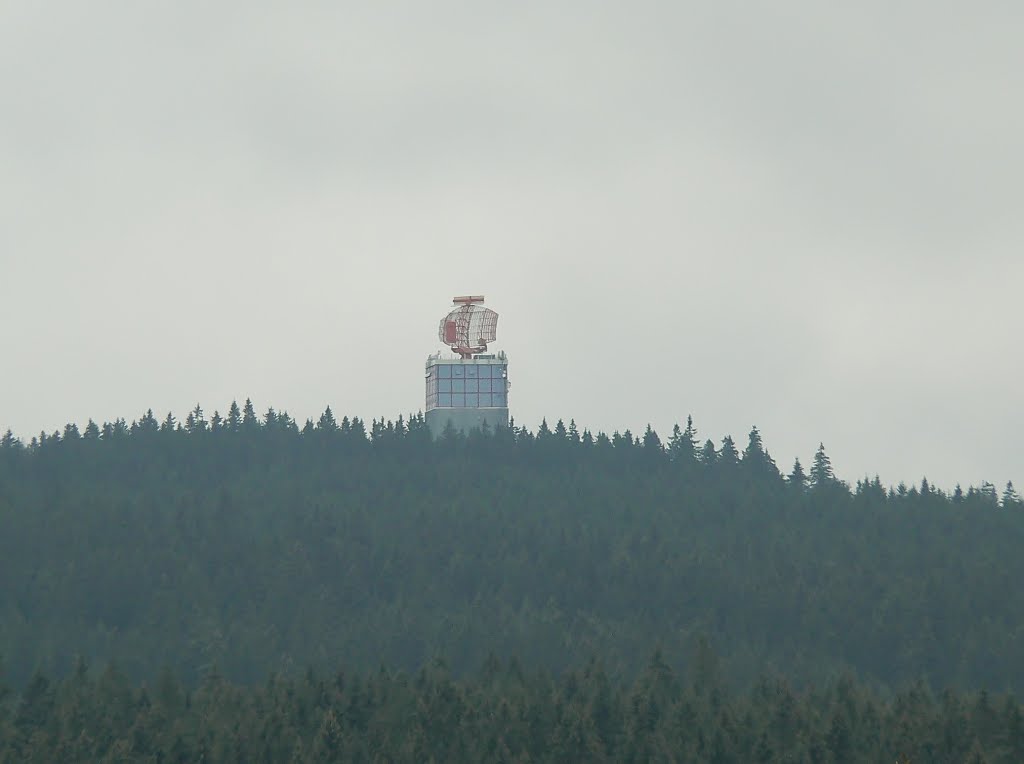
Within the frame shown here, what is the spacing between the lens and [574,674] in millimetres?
122625

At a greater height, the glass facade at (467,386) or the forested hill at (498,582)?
the glass facade at (467,386)

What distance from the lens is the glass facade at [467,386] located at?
7402 inches

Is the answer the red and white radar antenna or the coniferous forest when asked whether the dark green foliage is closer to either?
the coniferous forest

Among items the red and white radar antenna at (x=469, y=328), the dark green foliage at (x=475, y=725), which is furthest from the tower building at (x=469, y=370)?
the dark green foliage at (x=475, y=725)

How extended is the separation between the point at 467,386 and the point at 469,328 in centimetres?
716

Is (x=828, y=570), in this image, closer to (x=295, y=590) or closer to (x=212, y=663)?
(x=295, y=590)

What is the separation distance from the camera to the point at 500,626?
157 meters

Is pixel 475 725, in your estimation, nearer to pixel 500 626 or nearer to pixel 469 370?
pixel 500 626

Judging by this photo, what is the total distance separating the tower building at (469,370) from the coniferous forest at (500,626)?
9024mm

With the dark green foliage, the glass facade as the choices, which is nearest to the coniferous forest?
the dark green foliage

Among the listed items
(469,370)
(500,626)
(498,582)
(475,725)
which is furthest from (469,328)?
(475,725)

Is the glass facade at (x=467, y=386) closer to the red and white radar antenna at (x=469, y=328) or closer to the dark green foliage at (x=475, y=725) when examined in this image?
the red and white radar antenna at (x=469, y=328)

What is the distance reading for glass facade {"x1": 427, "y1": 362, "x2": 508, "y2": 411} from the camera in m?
188

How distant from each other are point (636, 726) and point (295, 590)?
62843 millimetres
